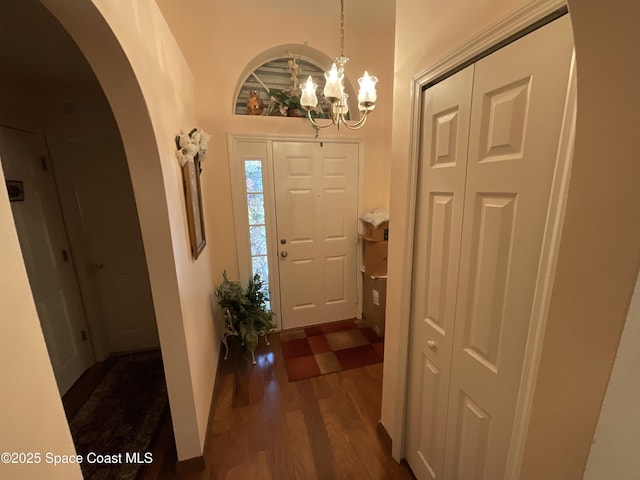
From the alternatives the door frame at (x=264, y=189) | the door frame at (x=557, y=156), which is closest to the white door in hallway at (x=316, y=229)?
the door frame at (x=264, y=189)

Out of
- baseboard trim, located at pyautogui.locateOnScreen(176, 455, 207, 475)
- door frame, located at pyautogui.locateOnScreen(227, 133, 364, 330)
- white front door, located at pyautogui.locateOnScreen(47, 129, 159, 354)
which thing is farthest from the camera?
door frame, located at pyautogui.locateOnScreen(227, 133, 364, 330)

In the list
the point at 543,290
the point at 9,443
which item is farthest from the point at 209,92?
the point at 543,290

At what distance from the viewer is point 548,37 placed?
666 millimetres

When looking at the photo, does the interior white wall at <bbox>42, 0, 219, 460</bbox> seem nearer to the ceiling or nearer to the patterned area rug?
the patterned area rug

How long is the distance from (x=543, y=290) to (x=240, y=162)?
7.81ft

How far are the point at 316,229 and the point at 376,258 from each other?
27.8 inches

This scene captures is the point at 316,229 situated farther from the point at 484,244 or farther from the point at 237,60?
the point at 484,244

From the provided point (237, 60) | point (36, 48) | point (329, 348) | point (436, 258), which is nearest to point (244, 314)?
point (329, 348)

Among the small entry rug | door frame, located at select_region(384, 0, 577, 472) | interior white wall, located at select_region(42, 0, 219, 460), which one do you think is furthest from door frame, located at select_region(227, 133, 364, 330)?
door frame, located at select_region(384, 0, 577, 472)

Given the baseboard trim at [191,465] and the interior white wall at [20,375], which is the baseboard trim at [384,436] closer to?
the baseboard trim at [191,465]

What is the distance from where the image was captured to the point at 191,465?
57.6 inches

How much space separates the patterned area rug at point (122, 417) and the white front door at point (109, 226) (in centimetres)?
33

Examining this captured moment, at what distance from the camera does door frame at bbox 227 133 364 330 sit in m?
2.44

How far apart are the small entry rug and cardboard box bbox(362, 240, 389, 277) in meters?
0.67
